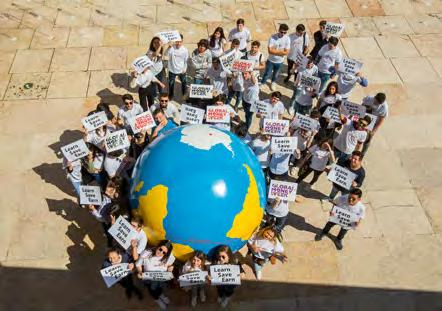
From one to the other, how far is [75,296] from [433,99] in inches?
419

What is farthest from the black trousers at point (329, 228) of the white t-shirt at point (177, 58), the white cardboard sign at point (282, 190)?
the white t-shirt at point (177, 58)

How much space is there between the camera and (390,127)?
1126cm

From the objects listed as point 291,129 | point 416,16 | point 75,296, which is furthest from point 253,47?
point 416,16

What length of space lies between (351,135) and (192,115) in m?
3.47

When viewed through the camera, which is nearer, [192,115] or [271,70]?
[192,115]

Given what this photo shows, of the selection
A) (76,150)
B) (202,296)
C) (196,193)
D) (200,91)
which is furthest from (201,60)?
(202,296)

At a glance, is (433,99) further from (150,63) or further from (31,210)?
(31,210)

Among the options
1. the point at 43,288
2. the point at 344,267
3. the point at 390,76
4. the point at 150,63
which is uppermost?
the point at 150,63

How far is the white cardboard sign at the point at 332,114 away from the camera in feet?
30.8

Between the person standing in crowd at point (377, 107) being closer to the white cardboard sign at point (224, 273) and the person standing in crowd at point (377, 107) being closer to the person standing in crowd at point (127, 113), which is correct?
the white cardboard sign at point (224, 273)

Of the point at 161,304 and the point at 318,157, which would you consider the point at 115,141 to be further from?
the point at 318,157

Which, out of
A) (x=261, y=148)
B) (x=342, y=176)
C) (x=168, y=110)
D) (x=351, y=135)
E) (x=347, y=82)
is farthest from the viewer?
(x=347, y=82)

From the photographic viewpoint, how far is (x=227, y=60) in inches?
396

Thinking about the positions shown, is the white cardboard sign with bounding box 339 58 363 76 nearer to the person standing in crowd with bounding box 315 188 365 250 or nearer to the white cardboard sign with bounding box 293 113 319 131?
the white cardboard sign with bounding box 293 113 319 131
